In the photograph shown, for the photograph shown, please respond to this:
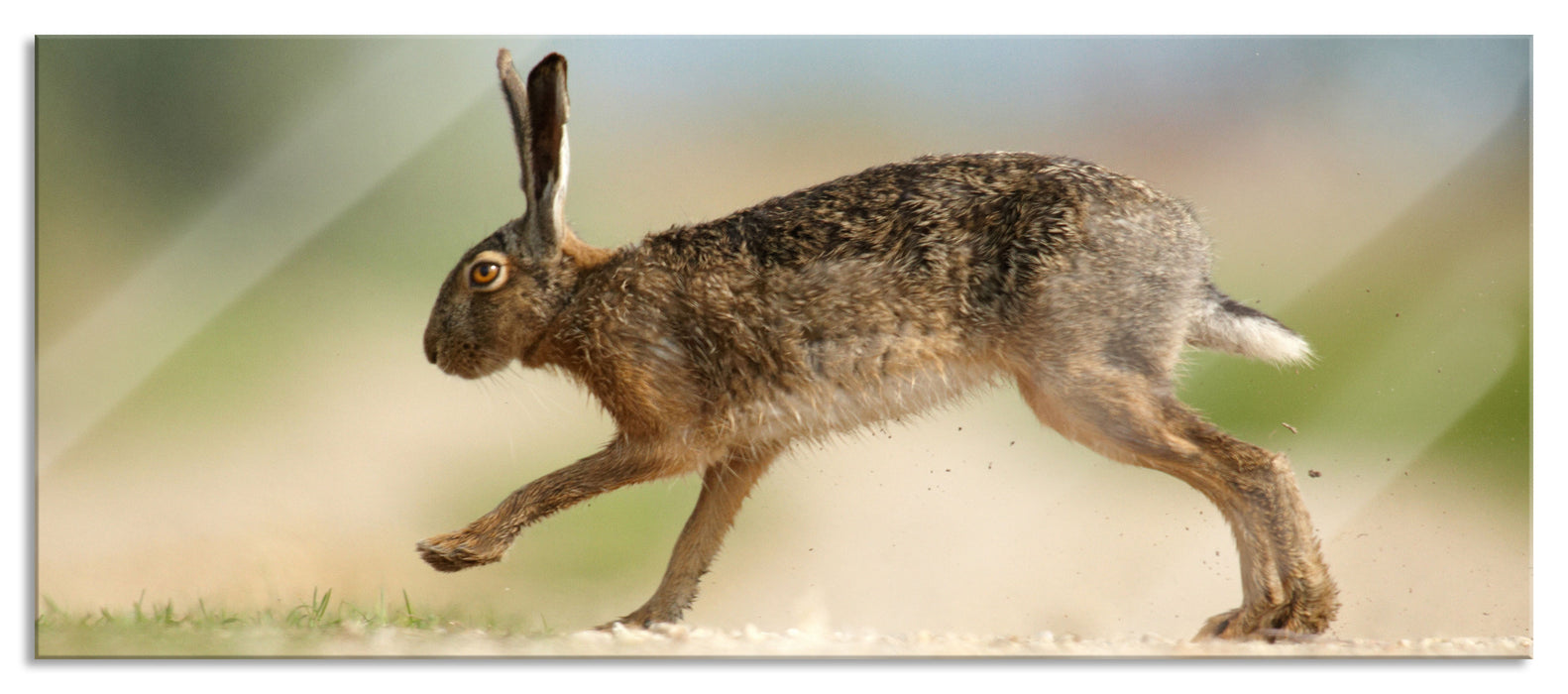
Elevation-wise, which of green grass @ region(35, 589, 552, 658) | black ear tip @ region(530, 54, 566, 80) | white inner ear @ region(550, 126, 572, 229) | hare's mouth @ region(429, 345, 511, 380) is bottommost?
green grass @ region(35, 589, 552, 658)

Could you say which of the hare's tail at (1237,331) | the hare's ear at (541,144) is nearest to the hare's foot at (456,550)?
the hare's ear at (541,144)

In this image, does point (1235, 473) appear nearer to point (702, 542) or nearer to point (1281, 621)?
point (1281, 621)

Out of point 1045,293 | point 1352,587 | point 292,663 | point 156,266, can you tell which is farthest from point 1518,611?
point 156,266

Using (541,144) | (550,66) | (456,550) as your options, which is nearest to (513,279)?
(541,144)

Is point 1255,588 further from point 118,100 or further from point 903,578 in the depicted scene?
point 118,100

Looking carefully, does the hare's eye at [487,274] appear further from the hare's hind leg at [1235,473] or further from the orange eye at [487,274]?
the hare's hind leg at [1235,473]

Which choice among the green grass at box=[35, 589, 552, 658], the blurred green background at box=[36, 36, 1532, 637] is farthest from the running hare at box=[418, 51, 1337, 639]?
the green grass at box=[35, 589, 552, 658]

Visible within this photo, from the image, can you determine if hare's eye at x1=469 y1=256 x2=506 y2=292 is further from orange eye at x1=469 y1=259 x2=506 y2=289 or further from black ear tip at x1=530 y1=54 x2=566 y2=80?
black ear tip at x1=530 y1=54 x2=566 y2=80
